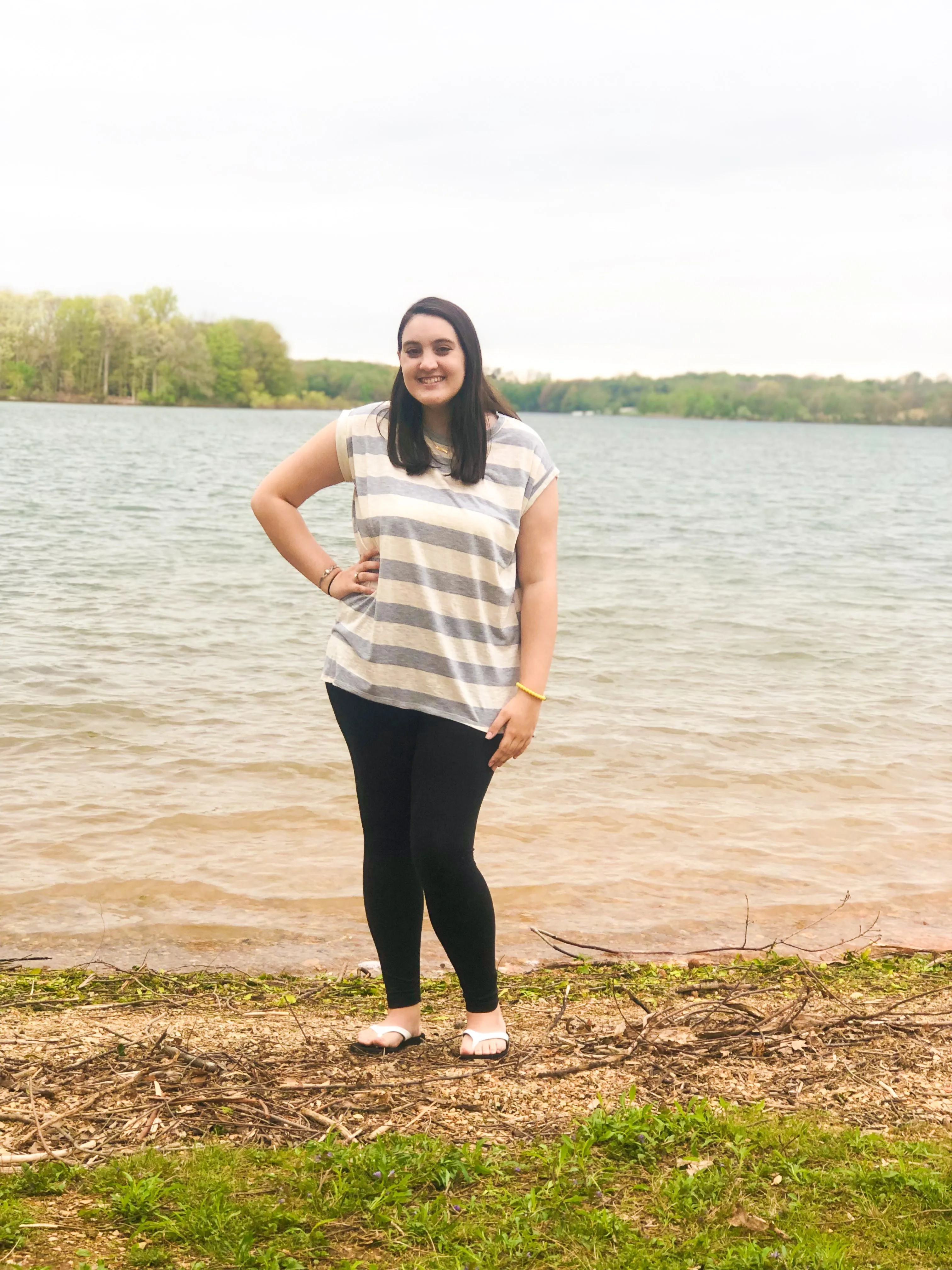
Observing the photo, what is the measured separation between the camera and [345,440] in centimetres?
350

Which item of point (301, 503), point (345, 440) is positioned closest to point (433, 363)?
point (345, 440)

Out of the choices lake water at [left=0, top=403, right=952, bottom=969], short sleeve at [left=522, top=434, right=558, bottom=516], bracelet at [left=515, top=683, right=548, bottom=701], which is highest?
short sleeve at [left=522, top=434, right=558, bottom=516]

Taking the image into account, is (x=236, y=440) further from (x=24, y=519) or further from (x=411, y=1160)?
(x=411, y=1160)

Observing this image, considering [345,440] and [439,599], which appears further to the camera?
[345,440]

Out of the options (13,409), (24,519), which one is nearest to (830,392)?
(13,409)

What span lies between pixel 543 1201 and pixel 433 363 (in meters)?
2.22

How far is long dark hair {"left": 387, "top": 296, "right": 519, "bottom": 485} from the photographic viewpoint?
336 cm

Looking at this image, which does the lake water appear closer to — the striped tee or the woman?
the woman

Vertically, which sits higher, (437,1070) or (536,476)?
(536,476)

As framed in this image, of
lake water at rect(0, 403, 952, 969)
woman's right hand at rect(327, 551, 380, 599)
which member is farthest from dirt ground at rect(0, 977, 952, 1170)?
woman's right hand at rect(327, 551, 380, 599)

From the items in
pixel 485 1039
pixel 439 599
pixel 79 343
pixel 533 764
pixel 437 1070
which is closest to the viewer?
pixel 439 599

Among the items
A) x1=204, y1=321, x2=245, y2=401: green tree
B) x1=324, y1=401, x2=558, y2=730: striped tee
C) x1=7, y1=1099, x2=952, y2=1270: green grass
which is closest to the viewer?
x1=7, y1=1099, x2=952, y2=1270: green grass

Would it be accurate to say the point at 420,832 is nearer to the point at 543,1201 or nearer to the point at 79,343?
the point at 543,1201

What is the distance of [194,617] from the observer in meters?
14.2
